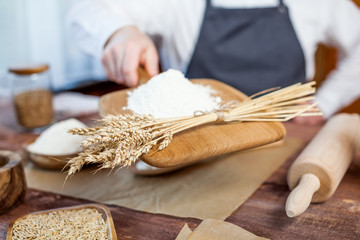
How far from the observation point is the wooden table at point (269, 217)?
2.05 ft

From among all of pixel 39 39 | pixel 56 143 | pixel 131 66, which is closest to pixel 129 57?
pixel 131 66

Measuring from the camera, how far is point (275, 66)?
1.41m

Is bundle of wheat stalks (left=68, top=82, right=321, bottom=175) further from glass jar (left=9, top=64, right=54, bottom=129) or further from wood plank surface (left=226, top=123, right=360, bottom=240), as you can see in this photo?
glass jar (left=9, top=64, right=54, bottom=129)

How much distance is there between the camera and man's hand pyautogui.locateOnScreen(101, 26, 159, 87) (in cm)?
101

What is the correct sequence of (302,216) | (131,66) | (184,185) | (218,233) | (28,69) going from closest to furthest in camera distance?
(218,233) < (302,216) < (184,185) < (131,66) < (28,69)

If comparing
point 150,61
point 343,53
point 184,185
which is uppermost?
point 150,61

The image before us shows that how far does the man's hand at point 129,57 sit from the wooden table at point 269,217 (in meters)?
0.39

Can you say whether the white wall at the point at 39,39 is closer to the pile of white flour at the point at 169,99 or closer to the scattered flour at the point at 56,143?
the scattered flour at the point at 56,143

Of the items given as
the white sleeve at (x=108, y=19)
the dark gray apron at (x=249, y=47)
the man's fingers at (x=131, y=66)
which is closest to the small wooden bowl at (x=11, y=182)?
the man's fingers at (x=131, y=66)

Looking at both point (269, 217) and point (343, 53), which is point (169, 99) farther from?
point (343, 53)

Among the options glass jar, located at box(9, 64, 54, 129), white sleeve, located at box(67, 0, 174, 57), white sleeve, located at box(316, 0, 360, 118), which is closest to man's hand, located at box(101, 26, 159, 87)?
white sleeve, located at box(67, 0, 174, 57)

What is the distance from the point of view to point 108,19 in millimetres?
1262

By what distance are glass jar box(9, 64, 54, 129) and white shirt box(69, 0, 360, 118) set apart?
9.0 inches

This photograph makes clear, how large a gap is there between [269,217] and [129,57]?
577mm
